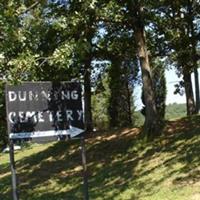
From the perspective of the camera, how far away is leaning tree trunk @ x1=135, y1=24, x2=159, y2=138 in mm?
16500

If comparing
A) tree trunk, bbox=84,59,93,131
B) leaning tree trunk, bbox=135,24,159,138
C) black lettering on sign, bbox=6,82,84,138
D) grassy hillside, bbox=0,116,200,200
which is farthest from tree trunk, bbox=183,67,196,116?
black lettering on sign, bbox=6,82,84,138

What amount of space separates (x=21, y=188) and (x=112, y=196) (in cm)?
389

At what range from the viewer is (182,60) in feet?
68.8

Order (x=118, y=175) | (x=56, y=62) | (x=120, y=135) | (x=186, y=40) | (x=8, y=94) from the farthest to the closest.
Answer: (x=186, y=40), (x=120, y=135), (x=118, y=175), (x=56, y=62), (x=8, y=94)

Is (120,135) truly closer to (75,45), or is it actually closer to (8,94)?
(75,45)

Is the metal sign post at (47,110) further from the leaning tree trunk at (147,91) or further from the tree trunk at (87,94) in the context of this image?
the tree trunk at (87,94)

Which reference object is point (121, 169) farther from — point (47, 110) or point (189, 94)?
point (189, 94)

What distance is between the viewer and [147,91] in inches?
664

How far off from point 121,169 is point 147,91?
11.0 feet

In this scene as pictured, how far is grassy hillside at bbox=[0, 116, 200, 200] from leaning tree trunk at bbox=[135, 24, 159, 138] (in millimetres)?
450

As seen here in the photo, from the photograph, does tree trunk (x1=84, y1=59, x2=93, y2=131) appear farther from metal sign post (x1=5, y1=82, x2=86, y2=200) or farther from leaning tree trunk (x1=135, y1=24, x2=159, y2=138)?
metal sign post (x1=5, y1=82, x2=86, y2=200)

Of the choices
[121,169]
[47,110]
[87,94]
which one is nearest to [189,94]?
[87,94]

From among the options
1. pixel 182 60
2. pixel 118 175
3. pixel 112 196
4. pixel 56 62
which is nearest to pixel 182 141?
pixel 118 175

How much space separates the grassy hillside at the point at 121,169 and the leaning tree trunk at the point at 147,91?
0.45 meters
